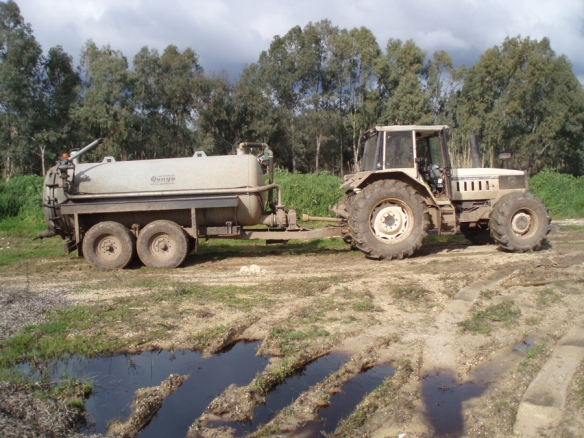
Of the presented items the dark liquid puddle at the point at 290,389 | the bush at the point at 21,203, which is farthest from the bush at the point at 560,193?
the bush at the point at 21,203

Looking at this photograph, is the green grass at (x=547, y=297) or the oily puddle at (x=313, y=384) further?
the green grass at (x=547, y=297)

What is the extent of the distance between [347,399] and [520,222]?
7453 mm

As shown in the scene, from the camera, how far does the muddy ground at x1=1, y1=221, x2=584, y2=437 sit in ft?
13.4

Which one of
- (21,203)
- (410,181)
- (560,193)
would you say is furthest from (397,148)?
(21,203)

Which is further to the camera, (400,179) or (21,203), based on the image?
(21,203)

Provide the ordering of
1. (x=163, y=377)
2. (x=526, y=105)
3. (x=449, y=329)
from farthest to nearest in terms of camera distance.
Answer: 1. (x=526, y=105)
2. (x=449, y=329)
3. (x=163, y=377)

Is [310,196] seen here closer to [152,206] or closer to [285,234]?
[285,234]

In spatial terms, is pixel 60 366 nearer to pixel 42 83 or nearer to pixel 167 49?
pixel 42 83

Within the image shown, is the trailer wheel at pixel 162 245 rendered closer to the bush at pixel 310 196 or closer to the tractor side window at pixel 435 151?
the tractor side window at pixel 435 151

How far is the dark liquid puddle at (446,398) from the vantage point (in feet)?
12.8

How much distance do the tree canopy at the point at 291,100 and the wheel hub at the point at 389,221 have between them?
17.5 metres

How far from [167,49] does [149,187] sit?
2531 centimetres

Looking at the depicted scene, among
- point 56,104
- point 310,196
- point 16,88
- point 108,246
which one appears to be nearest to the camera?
point 108,246

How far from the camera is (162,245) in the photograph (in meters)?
10.1
